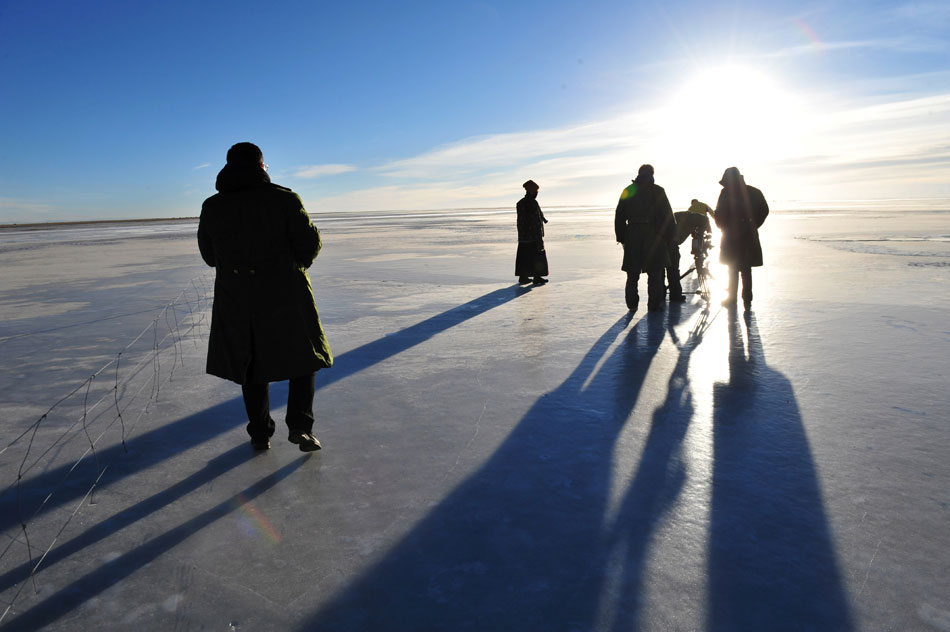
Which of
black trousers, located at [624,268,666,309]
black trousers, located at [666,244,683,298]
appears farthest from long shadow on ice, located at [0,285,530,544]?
black trousers, located at [666,244,683,298]

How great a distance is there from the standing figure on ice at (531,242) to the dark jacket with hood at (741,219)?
3722mm

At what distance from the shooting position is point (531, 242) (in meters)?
11.1

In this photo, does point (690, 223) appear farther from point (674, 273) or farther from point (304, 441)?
point (304, 441)

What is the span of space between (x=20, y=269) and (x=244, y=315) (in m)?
18.3

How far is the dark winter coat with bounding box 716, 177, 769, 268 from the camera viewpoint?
25.5 ft

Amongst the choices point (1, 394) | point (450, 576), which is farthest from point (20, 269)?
point (450, 576)

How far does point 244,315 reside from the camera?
11.3ft

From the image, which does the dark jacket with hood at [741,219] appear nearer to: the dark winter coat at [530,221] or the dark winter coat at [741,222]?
the dark winter coat at [741,222]

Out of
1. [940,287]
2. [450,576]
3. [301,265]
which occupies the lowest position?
[450,576]

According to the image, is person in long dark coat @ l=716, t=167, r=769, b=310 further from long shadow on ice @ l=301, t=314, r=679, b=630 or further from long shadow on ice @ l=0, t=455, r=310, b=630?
long shadow on ice @ l=0, t=455, r=310, b=630

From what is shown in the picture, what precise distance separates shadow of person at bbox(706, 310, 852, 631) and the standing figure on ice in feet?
22.7

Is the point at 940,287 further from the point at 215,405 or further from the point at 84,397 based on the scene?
the point at 84,397

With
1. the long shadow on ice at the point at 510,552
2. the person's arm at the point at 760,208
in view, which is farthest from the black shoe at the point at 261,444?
the person's arm at the point at 760,208

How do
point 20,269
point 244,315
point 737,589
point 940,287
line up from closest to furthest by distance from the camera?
1. point 737,589
2. point 244,315
3. point 940,287
4. point 20,269
